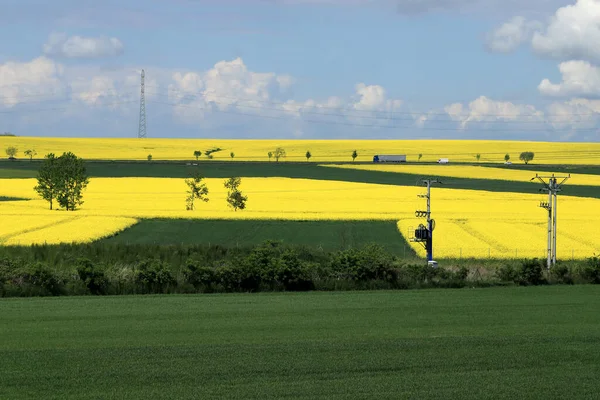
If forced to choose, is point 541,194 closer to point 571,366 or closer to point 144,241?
point 144,241

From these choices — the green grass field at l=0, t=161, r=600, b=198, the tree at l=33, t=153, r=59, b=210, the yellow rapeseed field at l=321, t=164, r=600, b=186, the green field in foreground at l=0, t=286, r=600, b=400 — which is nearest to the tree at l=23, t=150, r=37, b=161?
the green grass field at l=0, t=161, r=600, b=198

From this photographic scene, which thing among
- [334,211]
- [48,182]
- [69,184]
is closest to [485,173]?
[334,211]

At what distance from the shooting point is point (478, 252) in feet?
153

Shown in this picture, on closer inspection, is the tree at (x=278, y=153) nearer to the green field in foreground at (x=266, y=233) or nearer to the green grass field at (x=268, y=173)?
the green grass field at (x=268, y=173)

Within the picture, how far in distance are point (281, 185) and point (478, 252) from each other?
63.2 metres

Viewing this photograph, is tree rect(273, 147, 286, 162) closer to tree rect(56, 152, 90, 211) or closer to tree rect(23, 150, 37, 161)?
tree rect(23, 150, 37, 161)

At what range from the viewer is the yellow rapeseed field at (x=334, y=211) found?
172 ft

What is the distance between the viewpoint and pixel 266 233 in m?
58.7

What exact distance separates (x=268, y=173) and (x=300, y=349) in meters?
112

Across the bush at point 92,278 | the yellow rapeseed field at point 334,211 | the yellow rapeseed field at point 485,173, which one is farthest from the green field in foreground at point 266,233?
the yellow rapeseed field at point 485,173

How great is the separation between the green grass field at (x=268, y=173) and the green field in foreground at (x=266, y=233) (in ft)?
133

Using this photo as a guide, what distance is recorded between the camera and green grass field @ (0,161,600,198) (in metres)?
104

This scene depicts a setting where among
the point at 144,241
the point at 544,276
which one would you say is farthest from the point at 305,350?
the point at 144,241

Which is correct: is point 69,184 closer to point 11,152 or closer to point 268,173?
point 268,173
